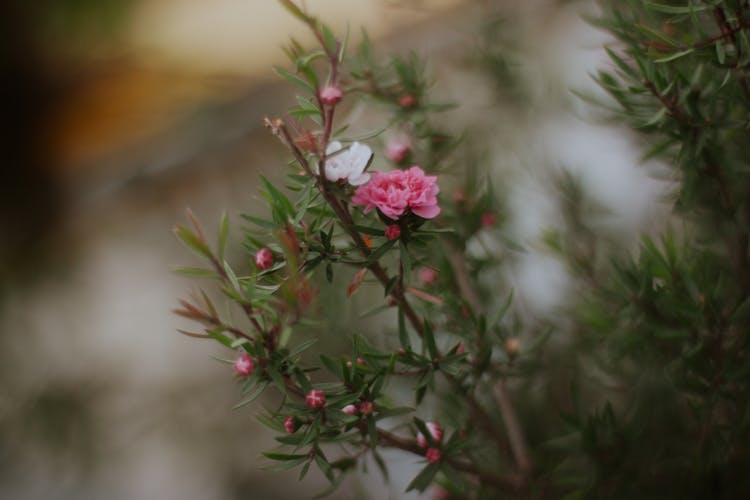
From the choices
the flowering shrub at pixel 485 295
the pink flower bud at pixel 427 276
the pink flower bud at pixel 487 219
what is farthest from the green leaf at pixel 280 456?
the pink flower bud at pixel 487 219

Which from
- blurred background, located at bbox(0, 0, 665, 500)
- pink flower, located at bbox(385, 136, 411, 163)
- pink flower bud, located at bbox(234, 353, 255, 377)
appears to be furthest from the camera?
blurred background, located at bbox(0, 0, 665, 500)

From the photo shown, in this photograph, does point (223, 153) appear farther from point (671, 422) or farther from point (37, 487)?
point (671, 422)

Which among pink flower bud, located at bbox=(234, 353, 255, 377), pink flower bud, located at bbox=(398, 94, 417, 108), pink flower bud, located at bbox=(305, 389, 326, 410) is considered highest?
pink flower bud, located at bbox=(398, 94, 417, 108)

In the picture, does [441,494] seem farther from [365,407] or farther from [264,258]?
[264,258]

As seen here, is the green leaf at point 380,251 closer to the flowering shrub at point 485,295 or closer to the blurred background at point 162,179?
the flowering shrub at point 485,295

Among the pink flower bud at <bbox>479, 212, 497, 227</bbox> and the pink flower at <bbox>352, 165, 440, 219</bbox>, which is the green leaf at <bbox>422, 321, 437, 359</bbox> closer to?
the pink flower at <bbox>352, 165, 440, 219</bbox>

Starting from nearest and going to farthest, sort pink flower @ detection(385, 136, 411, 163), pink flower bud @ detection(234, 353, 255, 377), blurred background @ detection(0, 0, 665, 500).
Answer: pink flower bud @ detection(234, 353, 255, 377) < pink flower @ detection(385, 136, 411, 163) < blurred background @ detection(0, 0, 665, 500)

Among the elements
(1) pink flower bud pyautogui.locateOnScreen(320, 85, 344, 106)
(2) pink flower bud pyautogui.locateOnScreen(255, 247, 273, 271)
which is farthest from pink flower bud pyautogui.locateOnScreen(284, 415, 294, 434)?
(1) pink flower bud pyautogui.locateOnScreen(320, 85, 344, 106)

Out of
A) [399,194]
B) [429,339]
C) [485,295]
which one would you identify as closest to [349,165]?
[399,194]
